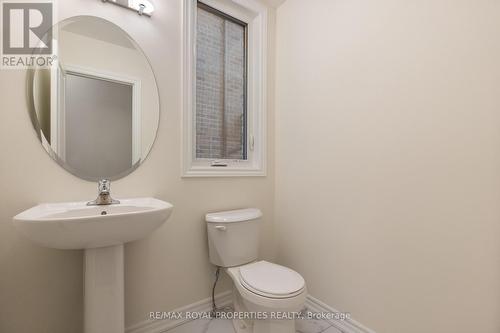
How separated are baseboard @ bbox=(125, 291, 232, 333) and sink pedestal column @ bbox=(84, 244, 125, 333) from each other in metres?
0.34

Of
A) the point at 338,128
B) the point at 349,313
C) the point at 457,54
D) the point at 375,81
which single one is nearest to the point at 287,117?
the point at 338,128

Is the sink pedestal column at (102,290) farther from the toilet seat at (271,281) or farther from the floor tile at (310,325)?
the floor tile at (310,325)

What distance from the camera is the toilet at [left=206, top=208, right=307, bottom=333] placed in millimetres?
1101

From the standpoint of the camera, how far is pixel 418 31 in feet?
3.53

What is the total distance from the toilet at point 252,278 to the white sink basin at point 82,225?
55 centimetres

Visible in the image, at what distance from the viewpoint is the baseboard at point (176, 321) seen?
1.32 meters

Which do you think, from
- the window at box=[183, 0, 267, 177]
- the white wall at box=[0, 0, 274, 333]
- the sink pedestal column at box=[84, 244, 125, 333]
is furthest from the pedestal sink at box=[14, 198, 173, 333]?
the window at box=[183, 0, 267, 177]

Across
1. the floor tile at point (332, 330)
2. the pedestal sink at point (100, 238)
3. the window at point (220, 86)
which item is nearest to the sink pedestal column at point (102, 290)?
the pedestal sink at point (100, 238)

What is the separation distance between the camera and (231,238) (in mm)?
1456

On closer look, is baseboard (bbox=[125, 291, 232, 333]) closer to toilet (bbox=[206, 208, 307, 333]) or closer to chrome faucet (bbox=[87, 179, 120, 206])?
toilet (bbox=[206, 208, 307, 333])

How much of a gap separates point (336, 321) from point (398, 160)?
3.54 ft

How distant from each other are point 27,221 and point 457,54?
1802 millimetres

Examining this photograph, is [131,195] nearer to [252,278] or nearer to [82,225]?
[82,225]

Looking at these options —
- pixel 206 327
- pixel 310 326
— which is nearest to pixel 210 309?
pixel 206 327
